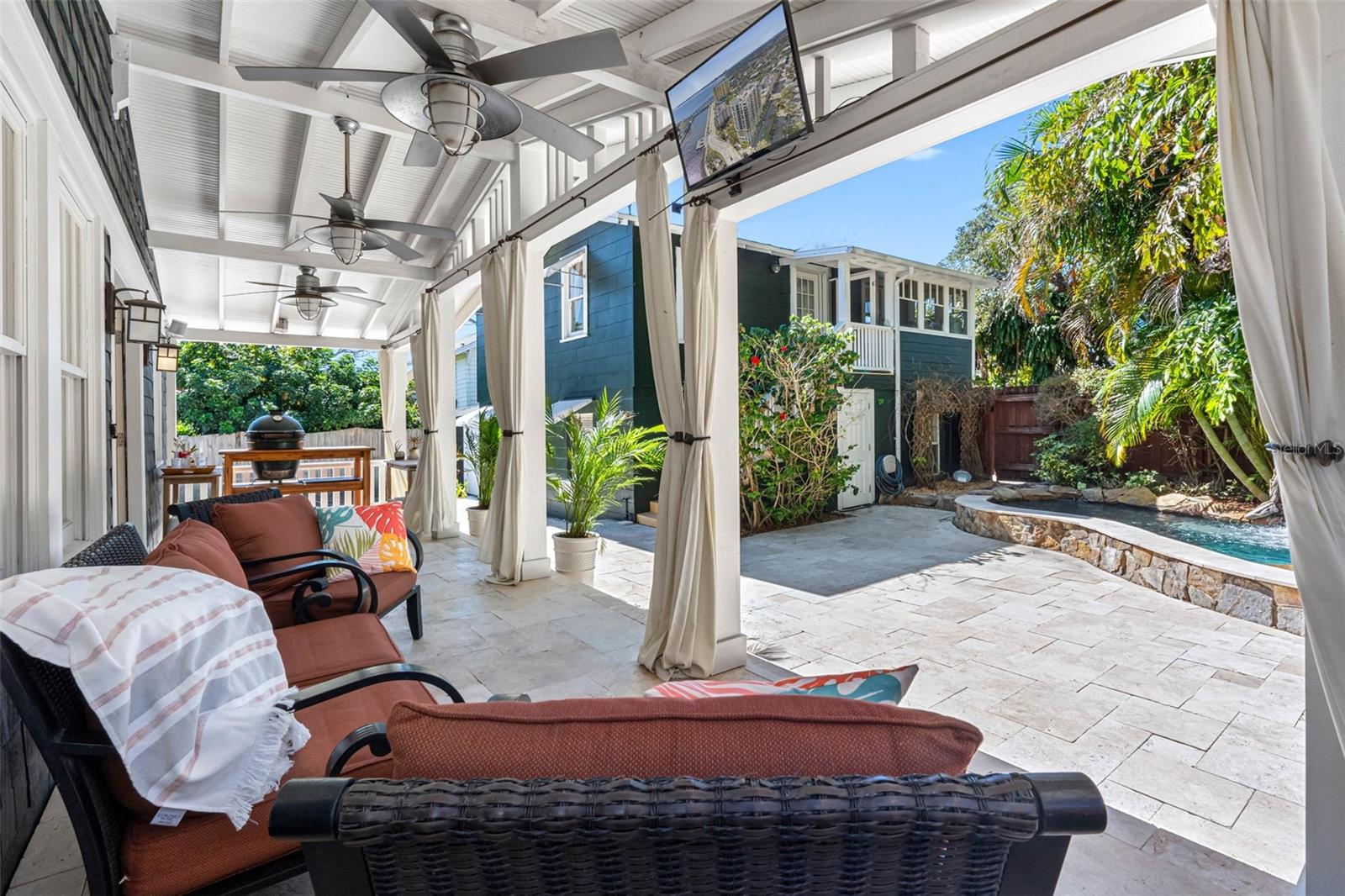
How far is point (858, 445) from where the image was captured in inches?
392

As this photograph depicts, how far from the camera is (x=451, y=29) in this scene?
2736 mm

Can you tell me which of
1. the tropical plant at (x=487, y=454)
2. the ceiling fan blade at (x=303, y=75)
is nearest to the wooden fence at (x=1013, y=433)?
the tropical plant at (x=487, y=454)

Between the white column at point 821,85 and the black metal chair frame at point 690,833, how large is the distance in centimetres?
264

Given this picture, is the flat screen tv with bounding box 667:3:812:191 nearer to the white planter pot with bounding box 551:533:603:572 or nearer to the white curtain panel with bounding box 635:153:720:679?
the white curtain panel with bounding box 635:153:720:679

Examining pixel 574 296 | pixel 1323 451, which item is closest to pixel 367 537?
pixel 1323 451

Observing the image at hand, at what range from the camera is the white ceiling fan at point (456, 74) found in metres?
2.31

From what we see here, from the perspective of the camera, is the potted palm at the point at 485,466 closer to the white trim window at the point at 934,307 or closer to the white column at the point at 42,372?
the white column at the point at 42,372

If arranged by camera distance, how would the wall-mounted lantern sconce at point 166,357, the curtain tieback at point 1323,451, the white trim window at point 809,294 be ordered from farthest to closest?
the white trim window at point 809,294 < the wall-mounted lantern sconce at point 166,357 < the curtain tieback at point 1323,451

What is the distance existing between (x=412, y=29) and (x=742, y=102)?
1224 mm

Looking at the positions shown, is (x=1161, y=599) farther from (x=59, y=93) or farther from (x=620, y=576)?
(x=59, y=93)

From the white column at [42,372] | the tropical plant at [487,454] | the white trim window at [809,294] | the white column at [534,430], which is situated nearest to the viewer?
the white column at [42,372]

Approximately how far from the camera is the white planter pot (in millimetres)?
5074

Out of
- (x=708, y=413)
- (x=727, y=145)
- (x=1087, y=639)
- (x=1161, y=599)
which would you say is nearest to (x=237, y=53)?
(x=727, y=145)

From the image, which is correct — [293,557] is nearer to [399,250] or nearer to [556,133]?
[556,133]
